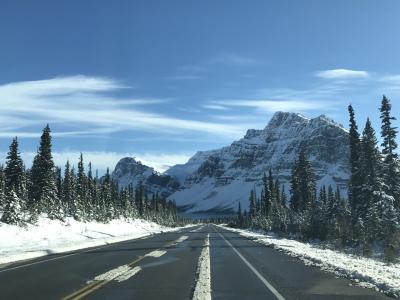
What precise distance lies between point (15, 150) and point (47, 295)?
64899 mm

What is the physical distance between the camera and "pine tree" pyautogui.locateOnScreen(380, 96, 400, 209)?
2181 inches

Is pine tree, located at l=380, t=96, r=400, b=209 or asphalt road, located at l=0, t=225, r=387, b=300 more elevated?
pine tree, located at l=380, t=96, r=400, b=209

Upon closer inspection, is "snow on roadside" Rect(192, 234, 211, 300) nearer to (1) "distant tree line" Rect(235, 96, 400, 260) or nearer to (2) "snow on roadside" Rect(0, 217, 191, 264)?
(2) "snow on roadside" Rect(0, 217, 191, 264)

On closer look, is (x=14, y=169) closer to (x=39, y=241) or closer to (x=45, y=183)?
(x=45, y=183)

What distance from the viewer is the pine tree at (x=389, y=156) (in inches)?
2181

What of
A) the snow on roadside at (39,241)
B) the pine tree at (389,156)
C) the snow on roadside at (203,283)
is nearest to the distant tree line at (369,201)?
the pine tree at (389,156)

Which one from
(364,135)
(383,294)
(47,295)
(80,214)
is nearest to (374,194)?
(364,135)

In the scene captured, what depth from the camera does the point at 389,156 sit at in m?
56.8

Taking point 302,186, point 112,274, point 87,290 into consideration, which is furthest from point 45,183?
point 87,290

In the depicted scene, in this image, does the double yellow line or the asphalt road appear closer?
the double yellow line

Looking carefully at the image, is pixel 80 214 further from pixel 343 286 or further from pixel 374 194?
pixel 343 286

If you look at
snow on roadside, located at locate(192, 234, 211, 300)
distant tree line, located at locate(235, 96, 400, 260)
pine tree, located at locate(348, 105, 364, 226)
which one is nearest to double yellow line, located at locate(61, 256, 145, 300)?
snow on roadside, located at locate(192, 234, 211, 300)

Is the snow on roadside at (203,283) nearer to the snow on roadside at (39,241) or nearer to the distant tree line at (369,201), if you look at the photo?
the snow on roadside at (39,241)

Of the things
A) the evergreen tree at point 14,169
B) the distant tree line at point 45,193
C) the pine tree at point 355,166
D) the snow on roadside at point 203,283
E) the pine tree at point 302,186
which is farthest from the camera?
the pine tree at point 302,186
